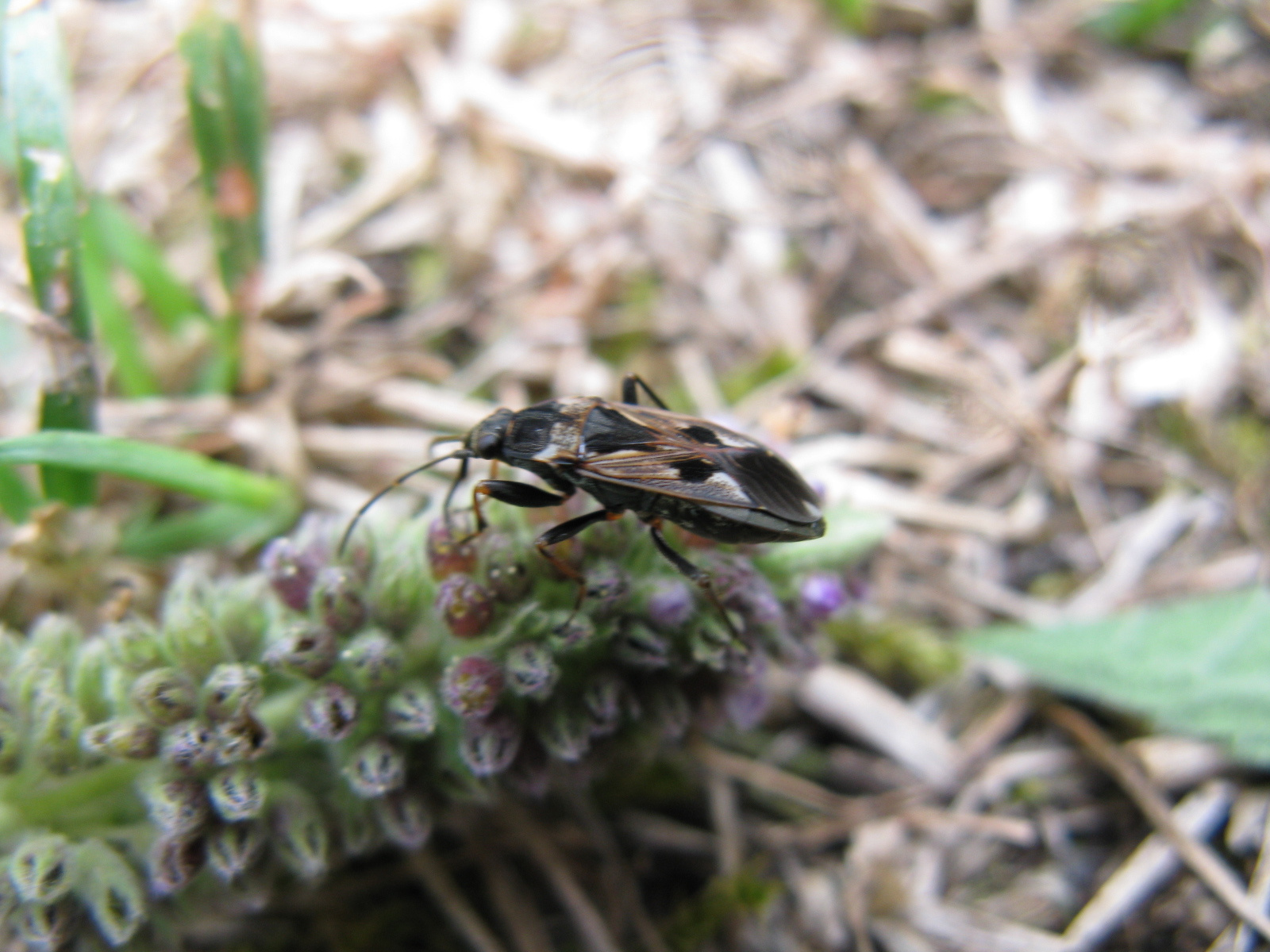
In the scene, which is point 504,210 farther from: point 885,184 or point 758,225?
point 885,184

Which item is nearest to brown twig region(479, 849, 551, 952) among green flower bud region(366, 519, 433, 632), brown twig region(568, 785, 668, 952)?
brown twig region(568, 785, 668, 952)

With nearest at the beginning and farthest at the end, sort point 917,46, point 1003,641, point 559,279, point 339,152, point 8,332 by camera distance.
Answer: point 1003,641
point 8,332
point 559,279
point 339,152
point 917,46

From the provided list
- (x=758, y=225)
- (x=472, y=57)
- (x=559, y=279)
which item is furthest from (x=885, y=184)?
(x=472, y=57)

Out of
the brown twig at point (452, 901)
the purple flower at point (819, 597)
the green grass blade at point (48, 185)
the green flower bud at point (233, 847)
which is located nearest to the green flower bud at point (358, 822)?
the green flower bud at point (233, 847)

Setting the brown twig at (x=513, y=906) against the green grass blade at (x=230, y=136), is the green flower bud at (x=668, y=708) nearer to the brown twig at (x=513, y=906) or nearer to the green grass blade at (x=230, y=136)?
the brown twig at (x=513, y=906)

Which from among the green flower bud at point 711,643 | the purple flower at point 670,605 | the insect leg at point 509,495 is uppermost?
the insect leg at point 509,495

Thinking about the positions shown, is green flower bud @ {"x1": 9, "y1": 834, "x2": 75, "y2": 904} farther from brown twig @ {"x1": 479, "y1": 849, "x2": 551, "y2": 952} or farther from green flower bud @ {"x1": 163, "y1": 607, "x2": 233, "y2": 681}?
brown twig @ {"x1": 479, "y1": 849, "x2": 551, "y2": 952}
